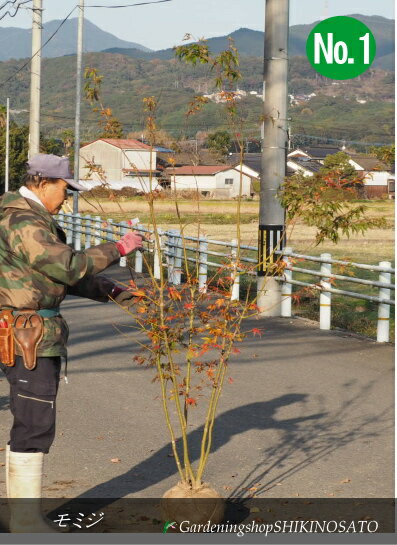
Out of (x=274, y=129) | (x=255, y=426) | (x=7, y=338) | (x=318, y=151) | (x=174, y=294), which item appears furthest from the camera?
(x=318, y=151)

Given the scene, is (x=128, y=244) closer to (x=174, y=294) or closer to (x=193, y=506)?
(x=174, y=294)

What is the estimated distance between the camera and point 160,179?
267 inches

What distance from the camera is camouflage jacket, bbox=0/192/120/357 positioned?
504 centimetres

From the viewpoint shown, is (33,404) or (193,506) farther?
(193,506)

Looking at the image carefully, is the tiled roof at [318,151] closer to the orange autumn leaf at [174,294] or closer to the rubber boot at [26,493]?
the orange autumn leaf at [174,294]

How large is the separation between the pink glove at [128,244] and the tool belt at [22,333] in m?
0.48

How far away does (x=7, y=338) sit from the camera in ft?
16.9

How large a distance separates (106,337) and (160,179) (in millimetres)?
6730

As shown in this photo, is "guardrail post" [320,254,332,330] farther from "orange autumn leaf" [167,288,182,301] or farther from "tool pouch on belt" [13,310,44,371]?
"tool pouch on belt" [13,310,44,371]

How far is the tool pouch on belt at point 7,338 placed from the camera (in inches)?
202

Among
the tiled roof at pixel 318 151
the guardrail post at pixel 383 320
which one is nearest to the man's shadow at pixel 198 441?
the guardrail post at pixel 383 320

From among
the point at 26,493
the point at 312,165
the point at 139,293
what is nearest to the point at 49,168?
the point at 139,293

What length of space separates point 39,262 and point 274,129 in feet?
34.0

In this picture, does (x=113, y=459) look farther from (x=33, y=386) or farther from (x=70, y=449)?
(x=33, y=386)
